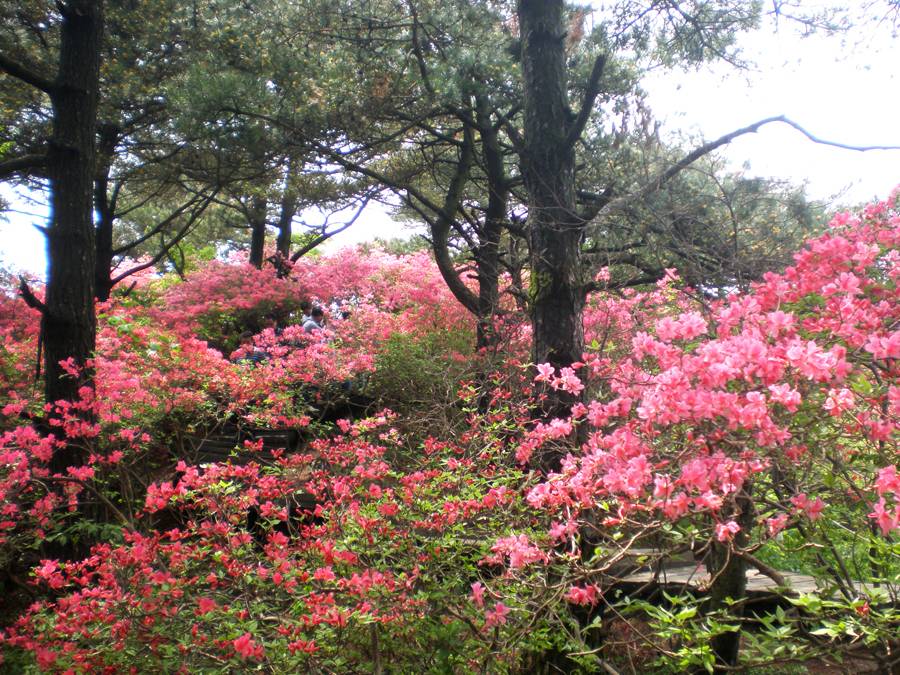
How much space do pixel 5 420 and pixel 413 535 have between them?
4.64m

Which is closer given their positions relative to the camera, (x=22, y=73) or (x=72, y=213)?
(x=22, y=73)

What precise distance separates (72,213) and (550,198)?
3778mm

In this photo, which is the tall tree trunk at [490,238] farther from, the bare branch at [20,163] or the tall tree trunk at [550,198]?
the bare branch at [20,163]

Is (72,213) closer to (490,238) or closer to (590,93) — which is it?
(590,93)

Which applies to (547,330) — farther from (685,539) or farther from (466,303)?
(466,303)

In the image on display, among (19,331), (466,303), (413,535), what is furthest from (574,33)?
(19,331)

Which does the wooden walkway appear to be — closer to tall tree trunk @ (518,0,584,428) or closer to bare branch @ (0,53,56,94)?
tall tree trunk @ (518,0,584,428)

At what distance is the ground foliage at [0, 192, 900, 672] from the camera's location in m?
2.21

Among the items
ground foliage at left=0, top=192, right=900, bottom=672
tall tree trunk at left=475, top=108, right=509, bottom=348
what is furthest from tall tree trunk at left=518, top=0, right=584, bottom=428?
tall tree trunk at left=475, top=108, right=509, bottom=348

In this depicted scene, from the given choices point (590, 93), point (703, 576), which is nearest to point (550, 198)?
point (590, 93)

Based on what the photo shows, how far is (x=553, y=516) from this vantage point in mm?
3357

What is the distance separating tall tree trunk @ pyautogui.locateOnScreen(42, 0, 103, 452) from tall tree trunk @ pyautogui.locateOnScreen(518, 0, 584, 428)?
3.49 metres

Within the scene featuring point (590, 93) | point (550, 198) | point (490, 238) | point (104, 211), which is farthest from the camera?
point (104, 211)

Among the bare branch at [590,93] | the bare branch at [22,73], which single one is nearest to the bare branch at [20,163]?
the bare branch at [22,73]
